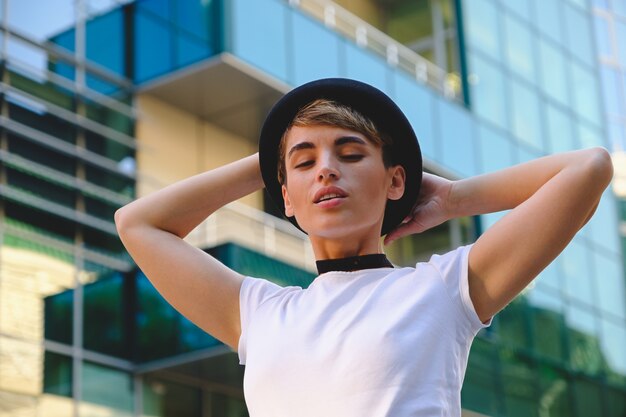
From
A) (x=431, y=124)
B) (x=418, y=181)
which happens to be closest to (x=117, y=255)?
(x=431, y=124)

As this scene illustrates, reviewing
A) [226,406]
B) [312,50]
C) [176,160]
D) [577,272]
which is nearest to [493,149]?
[577,272]

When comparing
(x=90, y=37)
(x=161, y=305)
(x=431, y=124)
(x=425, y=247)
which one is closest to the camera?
(x=161, y=305)

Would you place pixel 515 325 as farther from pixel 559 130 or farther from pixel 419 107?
pixel 559 130

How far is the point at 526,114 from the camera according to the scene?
78.5 ft

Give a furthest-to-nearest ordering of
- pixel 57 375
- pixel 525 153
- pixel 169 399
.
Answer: pixel 525 153 < pixel 169 399 < pixel 57 375

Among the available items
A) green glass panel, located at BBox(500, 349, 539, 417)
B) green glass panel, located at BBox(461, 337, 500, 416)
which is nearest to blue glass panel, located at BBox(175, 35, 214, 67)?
green glass panel, located at BBox(461, 337, 500, 416)

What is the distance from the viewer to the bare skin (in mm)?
2941

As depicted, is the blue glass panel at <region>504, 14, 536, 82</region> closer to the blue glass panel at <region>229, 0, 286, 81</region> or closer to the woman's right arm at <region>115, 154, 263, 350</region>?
the blue glass panel at <region>229, 0, 286, 81</region>

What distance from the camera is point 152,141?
59.7 feet

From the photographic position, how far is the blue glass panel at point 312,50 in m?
18.2

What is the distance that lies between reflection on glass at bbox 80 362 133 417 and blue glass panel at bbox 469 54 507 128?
8.27 m

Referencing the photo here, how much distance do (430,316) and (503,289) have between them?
0.17 meters

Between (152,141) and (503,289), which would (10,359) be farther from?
(503,289)

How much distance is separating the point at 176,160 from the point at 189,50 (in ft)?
5.51
